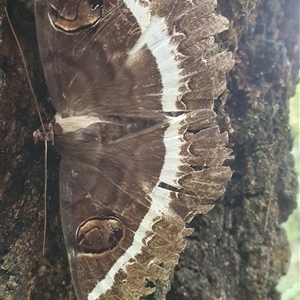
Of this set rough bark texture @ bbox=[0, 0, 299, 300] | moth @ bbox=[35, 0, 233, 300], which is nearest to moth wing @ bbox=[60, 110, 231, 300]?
moth @ bbox=[35, 0, 233, 300]

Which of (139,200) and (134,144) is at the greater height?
(134,144)

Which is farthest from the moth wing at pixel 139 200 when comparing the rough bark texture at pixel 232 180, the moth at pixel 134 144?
the rough bark texture at pixel 232 180

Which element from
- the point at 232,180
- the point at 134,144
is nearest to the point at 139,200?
the point at 134,144

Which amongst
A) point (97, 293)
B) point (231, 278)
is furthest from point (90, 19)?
point (231, 278)

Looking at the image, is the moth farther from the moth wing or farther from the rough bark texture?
the rough bark texture

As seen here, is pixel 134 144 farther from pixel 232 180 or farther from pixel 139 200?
pixel 232 180

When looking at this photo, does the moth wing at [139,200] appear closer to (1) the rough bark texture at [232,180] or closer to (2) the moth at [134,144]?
(2) the moth at [134,144]
